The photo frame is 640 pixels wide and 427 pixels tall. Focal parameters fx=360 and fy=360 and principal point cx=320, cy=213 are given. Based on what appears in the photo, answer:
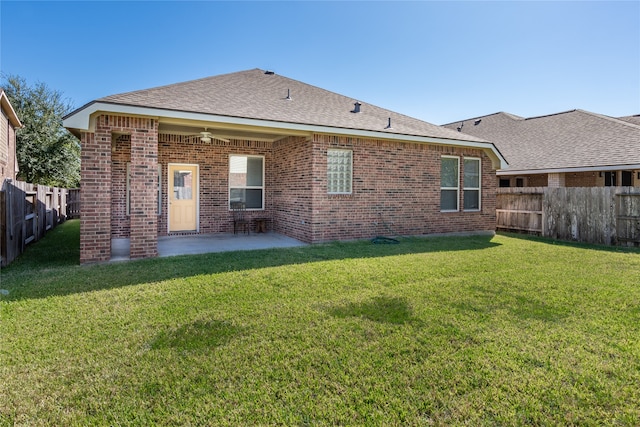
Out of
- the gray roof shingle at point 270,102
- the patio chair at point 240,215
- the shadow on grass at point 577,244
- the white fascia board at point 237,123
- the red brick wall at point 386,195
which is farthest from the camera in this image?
the patio chair at point 240,215

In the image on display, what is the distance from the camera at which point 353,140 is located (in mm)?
10109

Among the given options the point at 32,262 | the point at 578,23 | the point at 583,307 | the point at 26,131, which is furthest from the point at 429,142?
the point at 26,131

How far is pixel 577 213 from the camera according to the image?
11203mm

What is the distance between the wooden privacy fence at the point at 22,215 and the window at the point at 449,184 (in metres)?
11.1

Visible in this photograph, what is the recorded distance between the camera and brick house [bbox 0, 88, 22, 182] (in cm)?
1493

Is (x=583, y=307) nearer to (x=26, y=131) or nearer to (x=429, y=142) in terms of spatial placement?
(x=429, y=142)

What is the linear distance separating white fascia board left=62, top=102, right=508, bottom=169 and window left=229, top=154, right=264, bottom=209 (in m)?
3.55

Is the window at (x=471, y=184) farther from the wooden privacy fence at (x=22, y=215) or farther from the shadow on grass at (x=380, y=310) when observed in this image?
the wooden privacy fence at (x=22, y=215)

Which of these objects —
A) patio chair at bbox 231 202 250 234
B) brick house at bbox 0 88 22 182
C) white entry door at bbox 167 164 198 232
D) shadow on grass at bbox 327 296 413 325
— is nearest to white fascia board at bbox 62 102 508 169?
white entry door at bbox 167 164 198 232

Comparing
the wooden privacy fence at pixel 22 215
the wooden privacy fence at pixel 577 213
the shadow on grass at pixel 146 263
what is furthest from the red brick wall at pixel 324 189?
the wooden privacy fence at pixel 22 215

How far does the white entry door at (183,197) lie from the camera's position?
1113 cm

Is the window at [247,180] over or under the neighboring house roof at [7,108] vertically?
under

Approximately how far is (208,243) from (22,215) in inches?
168

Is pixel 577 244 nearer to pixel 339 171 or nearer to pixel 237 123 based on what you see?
pixel 339 171
